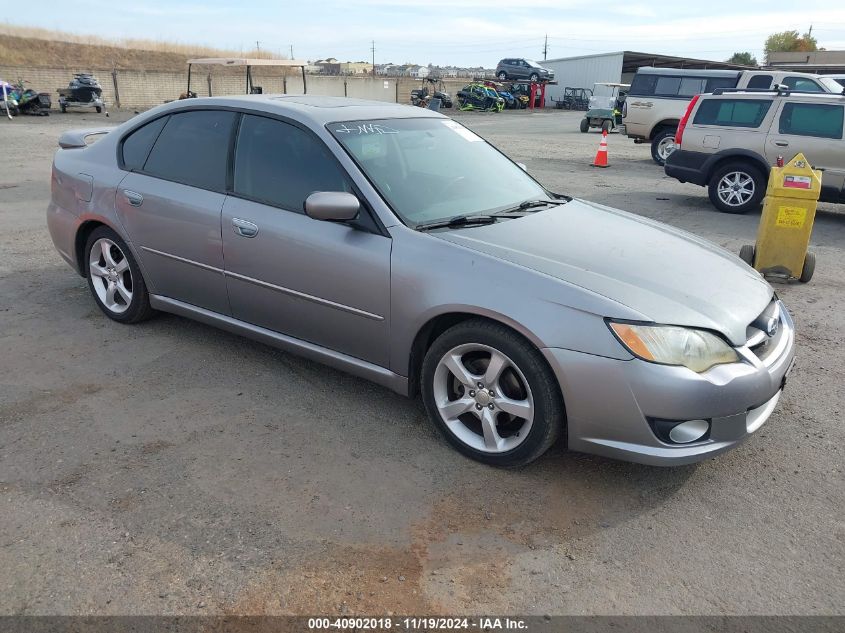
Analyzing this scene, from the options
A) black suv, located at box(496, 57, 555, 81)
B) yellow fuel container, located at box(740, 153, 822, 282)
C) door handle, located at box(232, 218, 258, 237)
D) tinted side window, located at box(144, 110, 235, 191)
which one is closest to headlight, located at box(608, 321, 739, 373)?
door handle, located at box(232, 218, 258, 237)

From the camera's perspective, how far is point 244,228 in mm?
3889

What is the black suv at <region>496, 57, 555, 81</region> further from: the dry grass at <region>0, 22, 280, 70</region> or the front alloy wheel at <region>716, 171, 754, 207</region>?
the front alloy wheel at <region>716, 171, 754, 207</region>

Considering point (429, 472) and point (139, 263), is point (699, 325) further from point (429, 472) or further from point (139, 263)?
point (139, 263)

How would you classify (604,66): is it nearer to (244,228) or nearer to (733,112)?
(733,112)

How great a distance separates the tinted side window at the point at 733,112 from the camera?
9.99 m

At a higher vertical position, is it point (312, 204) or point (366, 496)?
point (312, 204)

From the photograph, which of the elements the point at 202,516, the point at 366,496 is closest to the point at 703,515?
the point at 366,496

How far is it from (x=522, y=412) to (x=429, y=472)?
1.75ft

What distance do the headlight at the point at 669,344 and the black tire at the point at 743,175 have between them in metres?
8.24

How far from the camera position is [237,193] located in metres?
4.01

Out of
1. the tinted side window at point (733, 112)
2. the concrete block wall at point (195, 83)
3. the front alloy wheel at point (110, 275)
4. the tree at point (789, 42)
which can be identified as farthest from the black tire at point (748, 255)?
the tree at point (789, 42)

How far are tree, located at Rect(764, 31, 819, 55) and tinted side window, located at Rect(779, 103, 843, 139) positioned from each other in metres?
95.9

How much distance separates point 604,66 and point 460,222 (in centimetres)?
4918

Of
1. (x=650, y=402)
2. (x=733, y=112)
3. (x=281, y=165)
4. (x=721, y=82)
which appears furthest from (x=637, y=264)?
(x=721, y=82)
